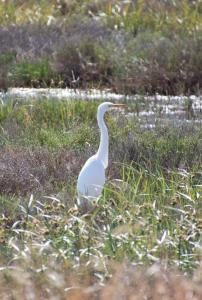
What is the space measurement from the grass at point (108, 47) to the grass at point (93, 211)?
7.15 ft

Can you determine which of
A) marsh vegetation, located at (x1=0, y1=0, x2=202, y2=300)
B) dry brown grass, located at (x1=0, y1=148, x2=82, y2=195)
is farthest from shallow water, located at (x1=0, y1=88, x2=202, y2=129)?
dry brown grass, located at (x1=0, y1=148, x2=82, y2=195)

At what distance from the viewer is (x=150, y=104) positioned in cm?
1054

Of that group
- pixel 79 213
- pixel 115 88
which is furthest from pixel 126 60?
pixel 79 213

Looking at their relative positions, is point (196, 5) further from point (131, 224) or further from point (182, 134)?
point (131, 224)

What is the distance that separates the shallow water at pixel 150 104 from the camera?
9.64 m

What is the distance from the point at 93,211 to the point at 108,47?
6.71 meters

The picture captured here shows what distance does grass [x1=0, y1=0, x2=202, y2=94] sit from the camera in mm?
11969

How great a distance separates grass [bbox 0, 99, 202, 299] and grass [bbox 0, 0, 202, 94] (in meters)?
2.18

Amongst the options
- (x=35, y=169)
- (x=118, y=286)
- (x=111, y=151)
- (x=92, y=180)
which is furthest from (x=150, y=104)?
(x=118, y=286)

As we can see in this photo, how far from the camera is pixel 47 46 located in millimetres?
13414

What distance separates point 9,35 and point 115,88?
2294mm

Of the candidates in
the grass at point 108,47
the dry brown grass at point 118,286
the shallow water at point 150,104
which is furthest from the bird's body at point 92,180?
the grass at point 108,47

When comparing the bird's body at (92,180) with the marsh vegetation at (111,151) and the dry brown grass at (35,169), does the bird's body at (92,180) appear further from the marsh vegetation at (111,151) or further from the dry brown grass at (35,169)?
the dry brown grass at (35,169)

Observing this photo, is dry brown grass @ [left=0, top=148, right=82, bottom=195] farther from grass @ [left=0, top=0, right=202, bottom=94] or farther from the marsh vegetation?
grass @ [left=0, top=0, right=202, bottom=94]
